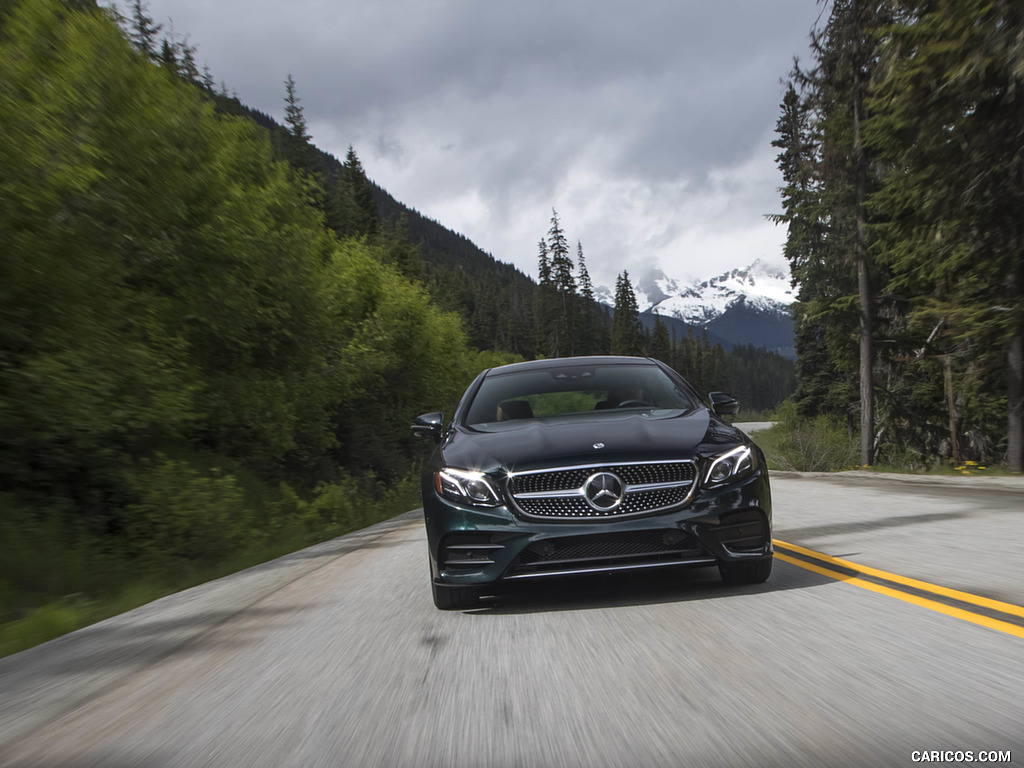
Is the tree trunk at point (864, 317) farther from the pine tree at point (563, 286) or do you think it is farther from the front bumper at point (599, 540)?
the pine tree at point (563, 286)

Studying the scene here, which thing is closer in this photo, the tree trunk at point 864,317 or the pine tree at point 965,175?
the pine tree at point 965,175

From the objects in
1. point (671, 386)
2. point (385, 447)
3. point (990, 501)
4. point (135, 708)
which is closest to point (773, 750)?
point (135, 708)

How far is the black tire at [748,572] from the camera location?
16.8ft

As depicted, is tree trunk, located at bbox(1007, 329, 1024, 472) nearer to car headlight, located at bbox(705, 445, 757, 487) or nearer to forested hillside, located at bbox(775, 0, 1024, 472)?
forested hillside, located at bbox(775, 0, 1024, 472)

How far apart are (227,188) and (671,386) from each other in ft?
36.2

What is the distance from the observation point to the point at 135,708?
136 inches

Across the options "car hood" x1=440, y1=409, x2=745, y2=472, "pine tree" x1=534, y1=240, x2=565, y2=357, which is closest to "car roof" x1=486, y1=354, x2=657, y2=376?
"car hood" x1=440, y1=409, x2=745, y2=472

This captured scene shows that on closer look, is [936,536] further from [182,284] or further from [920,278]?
[920,278]

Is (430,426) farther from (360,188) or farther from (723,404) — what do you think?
(360,188)

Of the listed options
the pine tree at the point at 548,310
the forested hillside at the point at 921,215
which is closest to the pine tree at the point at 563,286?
the pine tree at the point at 548,310

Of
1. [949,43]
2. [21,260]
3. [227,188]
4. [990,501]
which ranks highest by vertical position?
[949,43]

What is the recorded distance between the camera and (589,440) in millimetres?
5027

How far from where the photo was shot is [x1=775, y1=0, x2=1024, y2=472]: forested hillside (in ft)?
50.9

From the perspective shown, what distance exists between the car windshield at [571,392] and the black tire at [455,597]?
155 cm
